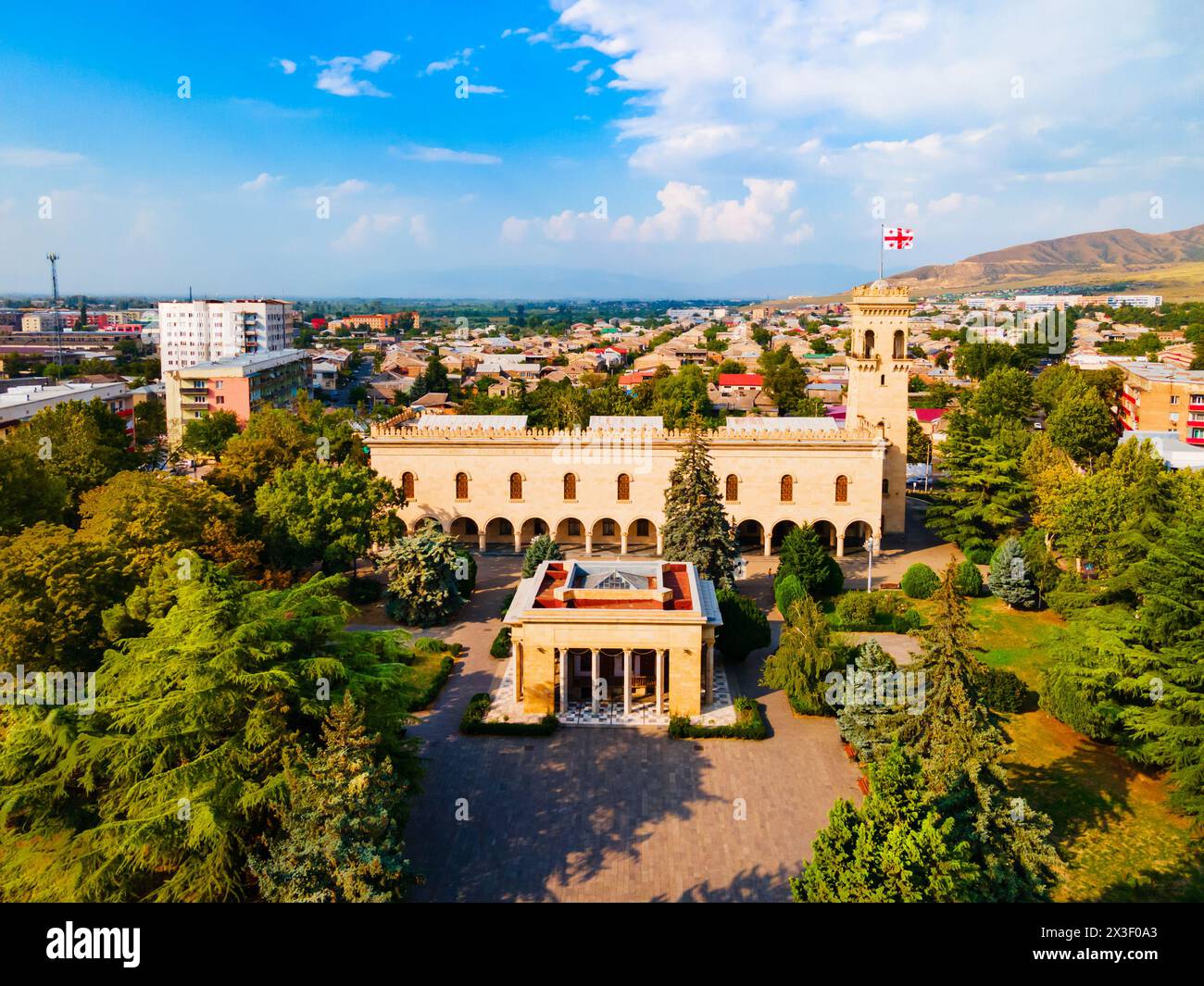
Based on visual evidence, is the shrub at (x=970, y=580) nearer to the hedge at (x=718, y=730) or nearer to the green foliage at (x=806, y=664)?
the green foliage at (x=806, y=664)

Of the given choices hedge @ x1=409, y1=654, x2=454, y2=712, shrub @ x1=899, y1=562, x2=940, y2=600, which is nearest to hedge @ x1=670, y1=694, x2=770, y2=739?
hedge @ x1=409, y1=654, x2=454, y2=712

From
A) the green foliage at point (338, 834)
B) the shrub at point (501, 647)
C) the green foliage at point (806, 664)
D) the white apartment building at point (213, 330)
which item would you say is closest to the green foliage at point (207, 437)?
the shrub at point (501, 647)

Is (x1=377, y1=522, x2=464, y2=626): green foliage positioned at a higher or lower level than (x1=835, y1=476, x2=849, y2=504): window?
A: lower

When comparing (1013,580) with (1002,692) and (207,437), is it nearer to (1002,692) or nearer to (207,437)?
(1002,692)

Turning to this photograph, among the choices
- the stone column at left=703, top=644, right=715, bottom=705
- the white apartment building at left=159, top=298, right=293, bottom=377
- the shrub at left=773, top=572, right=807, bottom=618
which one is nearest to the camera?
the stone column at left=703, top=644, right=715, bottom=705

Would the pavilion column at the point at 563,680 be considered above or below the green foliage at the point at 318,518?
below

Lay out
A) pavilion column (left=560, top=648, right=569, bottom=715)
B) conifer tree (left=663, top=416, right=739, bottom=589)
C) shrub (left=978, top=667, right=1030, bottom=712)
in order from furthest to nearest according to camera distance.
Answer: conifer tree (left=663, top=416, right=739, bottom=589)
pavilion column (left=560, top=648, right=569, bottom=715)
shrub (left=978, top=667, right=1030, bottom=712)

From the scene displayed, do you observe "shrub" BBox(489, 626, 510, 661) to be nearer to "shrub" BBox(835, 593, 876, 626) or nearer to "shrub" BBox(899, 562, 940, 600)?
"shrub" BBox(835, 593, 876, 626)
